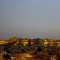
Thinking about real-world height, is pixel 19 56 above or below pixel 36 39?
below

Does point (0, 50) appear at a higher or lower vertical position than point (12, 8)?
lower

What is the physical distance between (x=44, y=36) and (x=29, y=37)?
0.49 feet

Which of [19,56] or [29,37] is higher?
[29,37]

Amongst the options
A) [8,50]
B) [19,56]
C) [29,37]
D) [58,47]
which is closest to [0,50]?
[8,50]

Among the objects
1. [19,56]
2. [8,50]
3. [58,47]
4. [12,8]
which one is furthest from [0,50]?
[58,47]

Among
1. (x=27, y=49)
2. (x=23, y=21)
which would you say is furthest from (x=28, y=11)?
(x=27, y=49)

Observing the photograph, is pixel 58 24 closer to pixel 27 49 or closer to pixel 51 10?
pixel 51 10

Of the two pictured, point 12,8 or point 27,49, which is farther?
point 12,8

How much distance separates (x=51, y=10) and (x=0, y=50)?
65 centimetres

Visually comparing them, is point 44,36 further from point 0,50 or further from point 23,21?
point 0,50

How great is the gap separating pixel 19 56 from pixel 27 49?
104mm

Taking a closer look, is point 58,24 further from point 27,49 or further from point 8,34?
point 8,34

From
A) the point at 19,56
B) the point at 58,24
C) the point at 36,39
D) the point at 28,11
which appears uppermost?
the point at 28,11

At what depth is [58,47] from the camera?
67.3 inches
